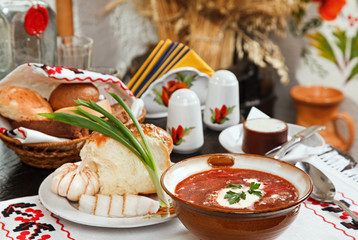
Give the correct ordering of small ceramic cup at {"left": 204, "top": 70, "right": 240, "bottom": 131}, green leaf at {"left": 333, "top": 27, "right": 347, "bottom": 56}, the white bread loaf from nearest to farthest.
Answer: the white bread loaf → small ceramic cup at {"left": 204, "top": 70, "right": 240, "bottom": 131} → green leaf at {"left": 333, "top": 27, "right": 347, "bottom": 56}

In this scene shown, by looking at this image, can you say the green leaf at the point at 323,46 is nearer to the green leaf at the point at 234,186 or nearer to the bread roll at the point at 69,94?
the bread roll at the point at 69,94

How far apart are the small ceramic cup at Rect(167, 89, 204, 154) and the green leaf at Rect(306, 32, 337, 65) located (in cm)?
202

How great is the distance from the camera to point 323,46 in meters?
3.14

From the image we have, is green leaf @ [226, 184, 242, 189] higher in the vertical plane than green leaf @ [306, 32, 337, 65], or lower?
higher

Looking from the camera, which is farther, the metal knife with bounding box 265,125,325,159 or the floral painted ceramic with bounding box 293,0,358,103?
the floral painted ceramic with bounding box 293,0,358,103

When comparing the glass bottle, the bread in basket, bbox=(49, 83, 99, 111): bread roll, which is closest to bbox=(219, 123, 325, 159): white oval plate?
the bread in basket

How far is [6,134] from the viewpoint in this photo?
120 centimetres

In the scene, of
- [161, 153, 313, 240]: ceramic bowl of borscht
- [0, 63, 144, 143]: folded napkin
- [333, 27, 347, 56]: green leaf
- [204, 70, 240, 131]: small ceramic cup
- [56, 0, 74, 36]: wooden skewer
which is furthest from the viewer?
[333, 27, 347, 56]: green leaf

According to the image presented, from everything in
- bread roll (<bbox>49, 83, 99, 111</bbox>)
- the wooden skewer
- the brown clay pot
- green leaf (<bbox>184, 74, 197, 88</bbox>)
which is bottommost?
the brown clay pot

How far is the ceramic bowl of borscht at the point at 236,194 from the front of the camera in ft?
2.68

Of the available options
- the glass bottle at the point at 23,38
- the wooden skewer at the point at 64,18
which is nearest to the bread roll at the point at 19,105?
the glass bottle at the point at 23,38

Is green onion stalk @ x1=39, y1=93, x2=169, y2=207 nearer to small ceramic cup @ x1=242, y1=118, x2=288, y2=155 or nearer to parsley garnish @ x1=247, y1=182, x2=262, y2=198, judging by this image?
parsley garnish @ x1=247, y1=182, x2=262, y2=198

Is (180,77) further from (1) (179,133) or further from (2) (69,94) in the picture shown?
(2) (69,94)

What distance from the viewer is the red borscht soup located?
2.80ft
